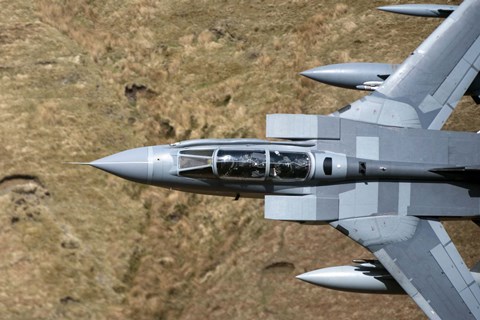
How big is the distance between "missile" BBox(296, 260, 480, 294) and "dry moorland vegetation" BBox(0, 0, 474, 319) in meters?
5.13

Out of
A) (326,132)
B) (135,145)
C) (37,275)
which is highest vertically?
(326,132)

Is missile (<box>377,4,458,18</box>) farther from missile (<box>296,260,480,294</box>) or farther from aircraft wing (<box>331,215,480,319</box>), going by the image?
missile (<box>296,260,480,294</box>)

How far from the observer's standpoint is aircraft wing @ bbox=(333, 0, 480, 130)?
2295 cm

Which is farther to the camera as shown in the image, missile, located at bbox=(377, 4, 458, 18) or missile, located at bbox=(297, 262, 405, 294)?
missile, located at bbox=(377, 4, 458, 18)

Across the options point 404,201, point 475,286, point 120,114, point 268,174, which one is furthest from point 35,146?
point 475,286

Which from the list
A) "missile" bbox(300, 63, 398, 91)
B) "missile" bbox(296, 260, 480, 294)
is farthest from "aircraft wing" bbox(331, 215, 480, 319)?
"missile" bbox(300, 63, 398, 91)

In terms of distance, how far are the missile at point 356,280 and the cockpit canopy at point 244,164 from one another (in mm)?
2852

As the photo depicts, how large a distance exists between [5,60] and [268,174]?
13476 mm

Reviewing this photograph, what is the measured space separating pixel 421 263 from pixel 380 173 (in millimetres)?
2703

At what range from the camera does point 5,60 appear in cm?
3039

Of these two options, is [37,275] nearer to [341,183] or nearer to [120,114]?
[120,114]

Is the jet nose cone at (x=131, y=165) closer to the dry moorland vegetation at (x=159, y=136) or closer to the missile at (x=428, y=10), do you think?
the dry moorland vegetation at (x=159, y=136)

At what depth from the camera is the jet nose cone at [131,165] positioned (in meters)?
21.2

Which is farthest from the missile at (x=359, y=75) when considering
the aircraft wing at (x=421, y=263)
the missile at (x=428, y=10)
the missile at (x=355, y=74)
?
the aircraft wing at (x=421, y=263)
